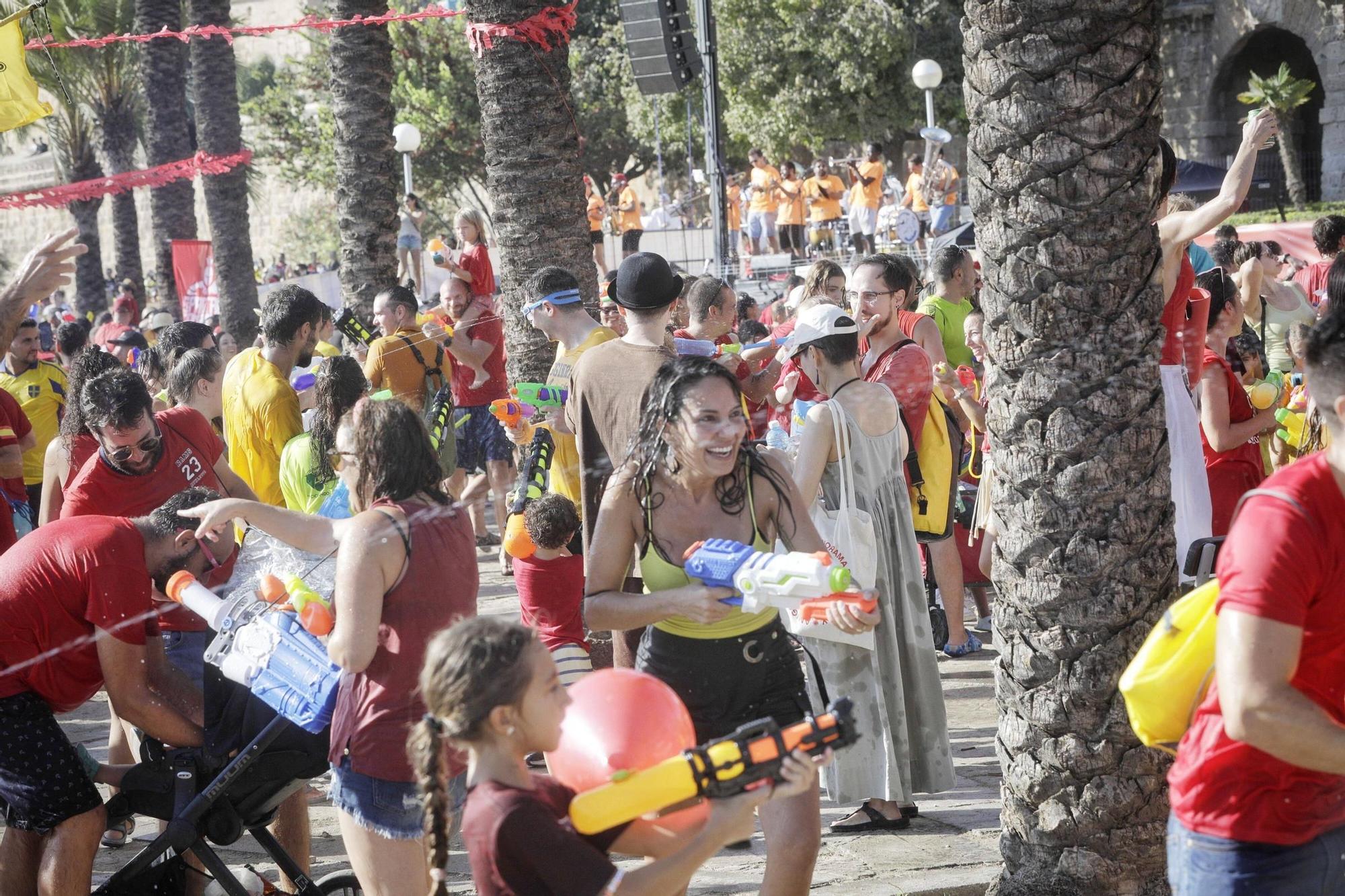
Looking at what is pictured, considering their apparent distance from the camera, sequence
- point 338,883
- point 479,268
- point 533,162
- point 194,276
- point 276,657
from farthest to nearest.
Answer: point 194,276, point 479,268, point 533,162, point 338,883, point 276,657

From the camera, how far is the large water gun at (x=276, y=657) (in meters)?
3.81

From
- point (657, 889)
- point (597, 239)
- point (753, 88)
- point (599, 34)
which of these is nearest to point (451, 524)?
point (657, 889)

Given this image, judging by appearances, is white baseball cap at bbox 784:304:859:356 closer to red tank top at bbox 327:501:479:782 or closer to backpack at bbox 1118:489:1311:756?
red tank top at bbox 327:501:479:782

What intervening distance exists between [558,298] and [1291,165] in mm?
25287

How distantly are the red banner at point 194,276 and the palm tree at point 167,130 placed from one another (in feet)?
4.41

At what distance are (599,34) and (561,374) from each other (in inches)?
1286

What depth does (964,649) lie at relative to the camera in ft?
24.1

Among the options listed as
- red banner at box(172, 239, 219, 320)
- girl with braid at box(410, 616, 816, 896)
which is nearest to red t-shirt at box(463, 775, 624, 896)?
girl with braid at box(410, 616, 816, 896)

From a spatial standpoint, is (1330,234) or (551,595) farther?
(1330,234)

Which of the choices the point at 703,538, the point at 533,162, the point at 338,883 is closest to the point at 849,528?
the point at 703,538

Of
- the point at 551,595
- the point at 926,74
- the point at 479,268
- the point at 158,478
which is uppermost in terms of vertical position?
the point at 926,74

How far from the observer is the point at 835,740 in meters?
2.49

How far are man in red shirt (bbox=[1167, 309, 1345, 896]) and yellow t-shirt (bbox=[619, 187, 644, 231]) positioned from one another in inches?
816

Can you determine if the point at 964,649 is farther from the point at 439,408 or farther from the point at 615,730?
the point at 615,730
